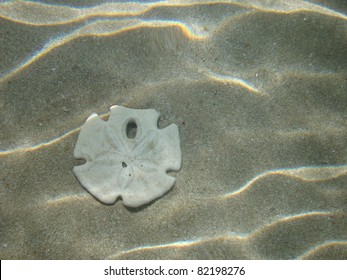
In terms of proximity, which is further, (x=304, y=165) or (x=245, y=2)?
(x=245, y=2)

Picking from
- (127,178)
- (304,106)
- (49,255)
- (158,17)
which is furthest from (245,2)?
(49,255)

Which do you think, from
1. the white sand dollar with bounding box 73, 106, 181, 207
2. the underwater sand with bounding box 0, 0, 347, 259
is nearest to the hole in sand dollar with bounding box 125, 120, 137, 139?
the white sand dollar with bounding box 73, 106, 181, 207

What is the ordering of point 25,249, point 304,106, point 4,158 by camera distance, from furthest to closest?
point 304,106, point 4,158, point 25,249

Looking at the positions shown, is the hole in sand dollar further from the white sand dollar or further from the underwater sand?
the underwater sand

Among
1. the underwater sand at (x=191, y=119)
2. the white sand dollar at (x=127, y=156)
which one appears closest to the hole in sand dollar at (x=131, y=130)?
the white sand dollar at (x=127, y=156)

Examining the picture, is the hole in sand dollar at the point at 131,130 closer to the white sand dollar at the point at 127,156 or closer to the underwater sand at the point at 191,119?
the white sand dollar at the point at 127,156

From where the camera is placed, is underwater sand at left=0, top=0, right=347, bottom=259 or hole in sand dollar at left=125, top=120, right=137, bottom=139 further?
hole in sand dollar at left=125, top=120, right=137, bottom=139

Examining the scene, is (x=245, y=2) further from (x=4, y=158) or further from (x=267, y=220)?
(x=4, y=158)
